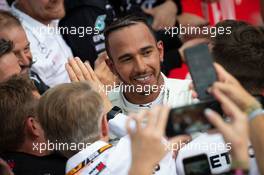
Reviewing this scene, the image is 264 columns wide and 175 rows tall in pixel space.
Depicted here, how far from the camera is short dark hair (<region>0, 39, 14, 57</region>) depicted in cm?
372

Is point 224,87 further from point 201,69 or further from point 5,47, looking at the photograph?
point 5,47

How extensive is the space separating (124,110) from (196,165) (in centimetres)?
121

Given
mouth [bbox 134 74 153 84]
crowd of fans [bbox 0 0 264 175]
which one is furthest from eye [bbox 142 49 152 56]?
mouth [bbox 134 74 153 84]

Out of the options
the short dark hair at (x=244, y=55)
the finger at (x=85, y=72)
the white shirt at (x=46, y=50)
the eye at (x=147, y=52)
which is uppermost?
the short dark hair at (x=244, y=55)

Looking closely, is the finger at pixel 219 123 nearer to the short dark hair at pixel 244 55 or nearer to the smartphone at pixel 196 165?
the smartphone at pixel 196 165

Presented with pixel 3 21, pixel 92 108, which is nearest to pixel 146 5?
pixel 3 21

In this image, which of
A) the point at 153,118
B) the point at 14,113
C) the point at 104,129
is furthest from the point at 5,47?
the point at 153,118

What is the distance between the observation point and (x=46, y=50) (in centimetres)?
454

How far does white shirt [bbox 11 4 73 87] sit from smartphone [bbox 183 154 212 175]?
2.35 metres

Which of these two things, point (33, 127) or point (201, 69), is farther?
point (33, 127)

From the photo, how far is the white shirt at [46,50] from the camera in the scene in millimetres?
4445

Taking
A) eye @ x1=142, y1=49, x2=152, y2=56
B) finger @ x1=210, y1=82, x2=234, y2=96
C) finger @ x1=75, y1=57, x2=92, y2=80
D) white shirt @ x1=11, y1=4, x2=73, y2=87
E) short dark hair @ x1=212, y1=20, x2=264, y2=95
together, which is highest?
finger @ x1=210, y1=82, x2=234, y2=96

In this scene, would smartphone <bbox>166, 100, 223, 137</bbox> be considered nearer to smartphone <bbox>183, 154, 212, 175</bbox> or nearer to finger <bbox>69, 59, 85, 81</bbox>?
smartphone <bbox>183, 154, 212, 175</bbox>

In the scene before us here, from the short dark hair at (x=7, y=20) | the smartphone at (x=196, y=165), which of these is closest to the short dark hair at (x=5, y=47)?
the short dark hair at (x=7, y=20)
